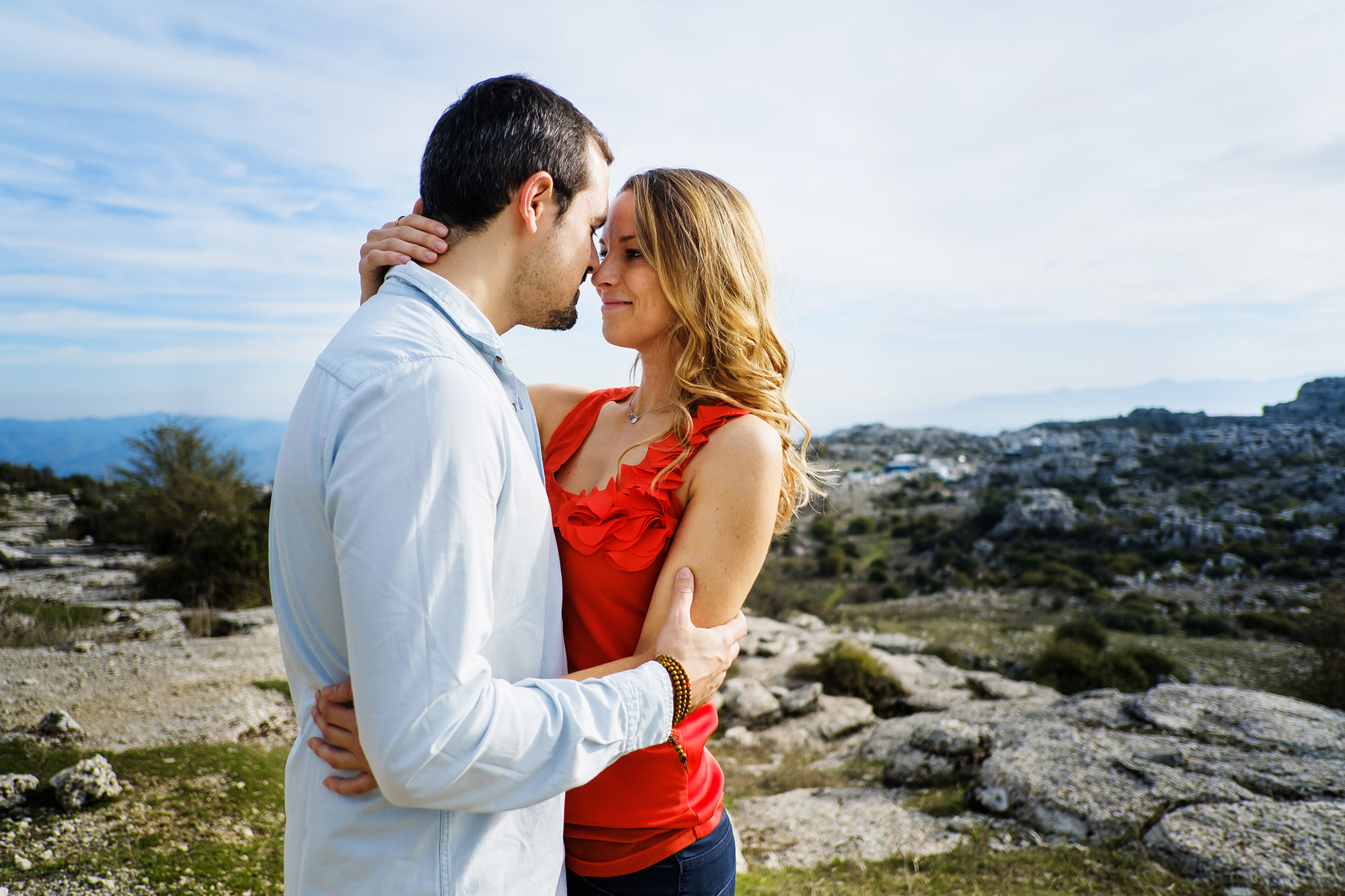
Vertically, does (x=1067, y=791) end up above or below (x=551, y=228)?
below

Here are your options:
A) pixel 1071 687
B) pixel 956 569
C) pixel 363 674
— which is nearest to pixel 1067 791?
pixel 363 674

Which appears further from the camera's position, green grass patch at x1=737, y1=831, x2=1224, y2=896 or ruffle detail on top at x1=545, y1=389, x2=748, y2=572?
green grass patch at x1=737, y1=831, x2=1224, y2=896

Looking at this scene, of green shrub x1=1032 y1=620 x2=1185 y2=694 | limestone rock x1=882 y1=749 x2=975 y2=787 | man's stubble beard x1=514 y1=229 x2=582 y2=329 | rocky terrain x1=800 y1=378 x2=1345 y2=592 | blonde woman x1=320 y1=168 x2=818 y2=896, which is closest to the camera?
man's stubble beard x1=514 y1=229 x2=582 y2=329

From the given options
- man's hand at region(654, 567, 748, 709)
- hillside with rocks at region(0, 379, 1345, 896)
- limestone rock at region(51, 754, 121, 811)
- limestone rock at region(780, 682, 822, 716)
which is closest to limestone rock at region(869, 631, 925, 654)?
hillside with rocks at region(0, 379, 1345, 896)

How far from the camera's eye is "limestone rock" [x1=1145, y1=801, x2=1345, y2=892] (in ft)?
14.7

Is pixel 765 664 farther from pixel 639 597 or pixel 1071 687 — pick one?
pixel 639 597

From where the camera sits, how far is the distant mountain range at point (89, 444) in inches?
888

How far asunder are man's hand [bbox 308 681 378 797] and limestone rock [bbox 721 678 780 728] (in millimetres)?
9226

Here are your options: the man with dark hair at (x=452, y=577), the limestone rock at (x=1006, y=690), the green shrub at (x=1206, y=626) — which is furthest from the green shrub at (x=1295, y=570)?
the man with dark hair at (x=452, y=577)

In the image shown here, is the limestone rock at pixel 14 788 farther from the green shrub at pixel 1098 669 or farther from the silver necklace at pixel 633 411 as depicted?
the green shrub at pixel 1098 669

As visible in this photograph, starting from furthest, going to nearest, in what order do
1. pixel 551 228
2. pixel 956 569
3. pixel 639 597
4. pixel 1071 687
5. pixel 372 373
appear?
pixel 956 569 < pixel 1071 687 < pixel 639 597 < pixel 551 228 < pixel 372 373

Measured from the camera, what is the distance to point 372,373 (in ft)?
4.01

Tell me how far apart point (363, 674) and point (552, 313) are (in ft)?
3.30

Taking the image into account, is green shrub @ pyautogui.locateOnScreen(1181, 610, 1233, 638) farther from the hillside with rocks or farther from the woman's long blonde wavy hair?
the woman's long blonde wavy hair
